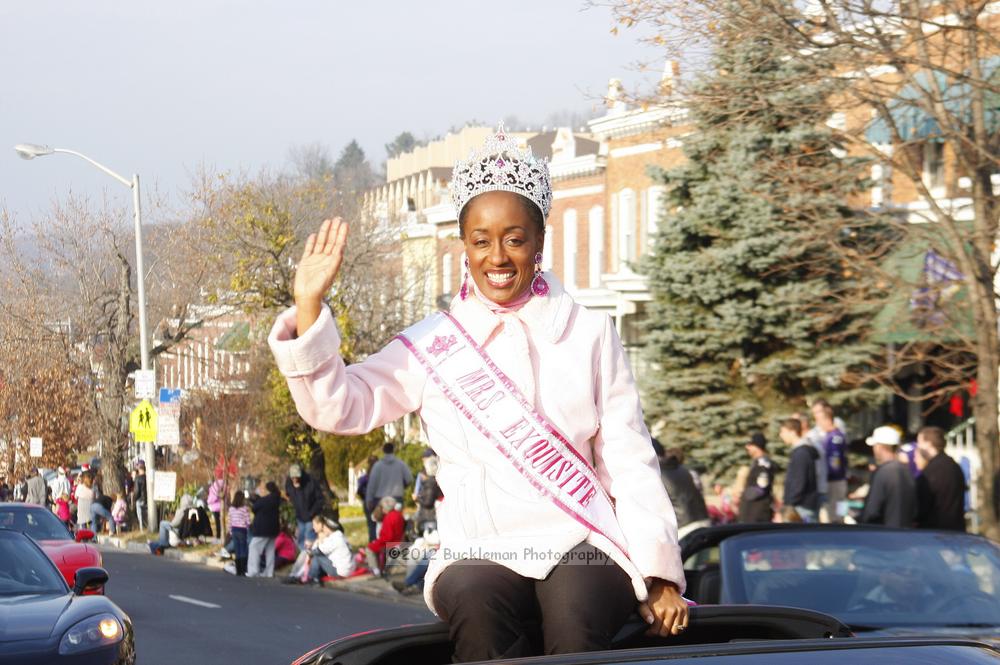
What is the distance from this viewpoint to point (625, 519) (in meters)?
3.56

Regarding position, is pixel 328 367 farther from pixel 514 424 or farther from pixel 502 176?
pixel 502 176

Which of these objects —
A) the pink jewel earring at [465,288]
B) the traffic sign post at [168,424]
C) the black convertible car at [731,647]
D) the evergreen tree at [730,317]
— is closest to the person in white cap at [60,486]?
the traffic sign post at [168,424]

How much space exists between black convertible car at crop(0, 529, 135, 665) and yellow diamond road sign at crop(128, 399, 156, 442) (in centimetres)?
2212

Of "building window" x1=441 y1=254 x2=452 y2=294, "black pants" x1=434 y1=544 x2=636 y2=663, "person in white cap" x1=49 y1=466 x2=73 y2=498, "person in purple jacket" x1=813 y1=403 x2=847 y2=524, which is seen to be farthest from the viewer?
"building window" x1=441 y1=254 x2=452 y2=294

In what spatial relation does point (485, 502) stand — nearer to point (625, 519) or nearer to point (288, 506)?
point (625, 519)

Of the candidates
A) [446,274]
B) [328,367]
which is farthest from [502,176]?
[446,274]

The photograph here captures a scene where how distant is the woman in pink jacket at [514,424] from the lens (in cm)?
342

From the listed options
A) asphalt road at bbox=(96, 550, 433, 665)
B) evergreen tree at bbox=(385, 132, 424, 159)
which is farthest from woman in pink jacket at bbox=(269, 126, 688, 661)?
evergreen tree at bbox=(385, 132, 424, 159)

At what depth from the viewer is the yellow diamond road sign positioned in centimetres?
3152

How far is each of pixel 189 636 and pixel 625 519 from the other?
11.8 m

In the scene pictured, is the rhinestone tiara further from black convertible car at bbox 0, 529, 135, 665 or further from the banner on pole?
the banner on pole

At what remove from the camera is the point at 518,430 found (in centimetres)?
357

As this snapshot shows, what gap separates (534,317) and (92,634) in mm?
5898

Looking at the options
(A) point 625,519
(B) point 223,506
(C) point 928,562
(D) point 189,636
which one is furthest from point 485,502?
(B) point 223,506
